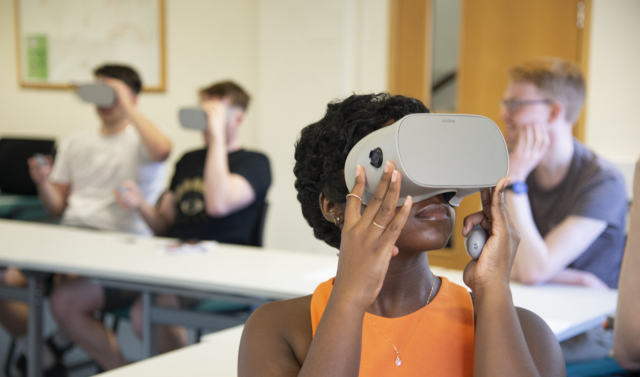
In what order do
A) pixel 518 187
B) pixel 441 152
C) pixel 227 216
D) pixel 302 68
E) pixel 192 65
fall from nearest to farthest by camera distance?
pixel 441 152, pixel 518 187, pixel 227 216, pixel 302 68, pixel 192 65

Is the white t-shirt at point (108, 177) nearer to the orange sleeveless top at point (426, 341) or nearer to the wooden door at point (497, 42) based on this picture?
the wooden door at point (497, 42)

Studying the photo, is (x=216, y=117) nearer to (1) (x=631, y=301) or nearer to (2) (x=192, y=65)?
(2) (x=192, y=65)

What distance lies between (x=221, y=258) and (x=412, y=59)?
6.96 feet

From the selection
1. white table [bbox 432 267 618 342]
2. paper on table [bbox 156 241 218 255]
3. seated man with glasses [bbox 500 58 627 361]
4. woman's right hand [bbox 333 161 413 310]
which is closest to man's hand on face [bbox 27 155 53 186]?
paper on table [bbox 156 241 218 255]

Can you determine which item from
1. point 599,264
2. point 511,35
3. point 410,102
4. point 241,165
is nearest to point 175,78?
point 241,165

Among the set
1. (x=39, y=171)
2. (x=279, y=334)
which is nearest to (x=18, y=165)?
(x=39, y=171)

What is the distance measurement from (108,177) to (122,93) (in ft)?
1.63

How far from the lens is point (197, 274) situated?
2062 millimetres

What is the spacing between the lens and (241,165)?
2906 mm

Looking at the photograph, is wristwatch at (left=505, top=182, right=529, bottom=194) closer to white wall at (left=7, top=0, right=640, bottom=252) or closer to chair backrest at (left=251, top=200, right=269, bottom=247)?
chair backrest at (left=251, top=200, right=269, bottom=247)

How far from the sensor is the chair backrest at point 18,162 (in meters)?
4.83

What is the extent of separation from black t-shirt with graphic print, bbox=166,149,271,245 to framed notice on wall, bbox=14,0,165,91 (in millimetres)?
2099

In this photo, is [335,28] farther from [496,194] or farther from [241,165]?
[496,194]

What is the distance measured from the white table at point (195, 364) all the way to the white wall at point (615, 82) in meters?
2.66
